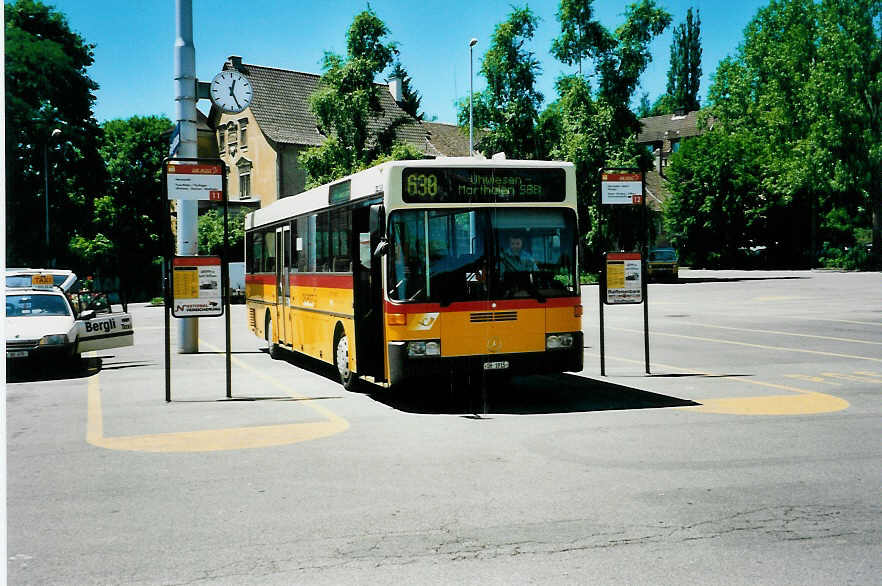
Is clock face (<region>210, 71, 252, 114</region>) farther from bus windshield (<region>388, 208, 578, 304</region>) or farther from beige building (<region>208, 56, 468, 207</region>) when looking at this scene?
beige building (<region>208, 56, 468, 207</region>)

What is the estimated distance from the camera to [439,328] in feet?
35.4

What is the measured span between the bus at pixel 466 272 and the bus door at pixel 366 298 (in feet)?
0.05

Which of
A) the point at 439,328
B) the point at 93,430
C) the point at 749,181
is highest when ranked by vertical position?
the point at 749,181

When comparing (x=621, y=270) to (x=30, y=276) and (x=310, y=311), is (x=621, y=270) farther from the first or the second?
(x=30, y=276)

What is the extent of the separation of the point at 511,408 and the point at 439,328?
1.22 meters

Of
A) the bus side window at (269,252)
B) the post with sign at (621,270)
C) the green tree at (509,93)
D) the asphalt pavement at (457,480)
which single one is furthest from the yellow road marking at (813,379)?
the green tree at (509,93)

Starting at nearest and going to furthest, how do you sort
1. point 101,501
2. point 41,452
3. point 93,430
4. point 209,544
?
point 209,544 → point 101,501 → point 41,452 → point 93,430

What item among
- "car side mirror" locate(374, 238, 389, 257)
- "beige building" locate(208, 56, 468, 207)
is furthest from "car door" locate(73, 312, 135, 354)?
"beige building" locate(208, 56, 468, 207)

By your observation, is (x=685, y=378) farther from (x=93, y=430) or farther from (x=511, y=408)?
(x=93, y=430)

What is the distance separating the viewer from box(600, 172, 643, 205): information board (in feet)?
46.2

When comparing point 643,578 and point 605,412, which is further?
point 605,412

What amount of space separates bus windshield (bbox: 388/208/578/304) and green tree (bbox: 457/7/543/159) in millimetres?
44581

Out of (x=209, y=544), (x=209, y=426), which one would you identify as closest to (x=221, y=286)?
(x=209, y=426)

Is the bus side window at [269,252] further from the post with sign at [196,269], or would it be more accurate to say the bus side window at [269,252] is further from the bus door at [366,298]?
the bus door at [366,298]
